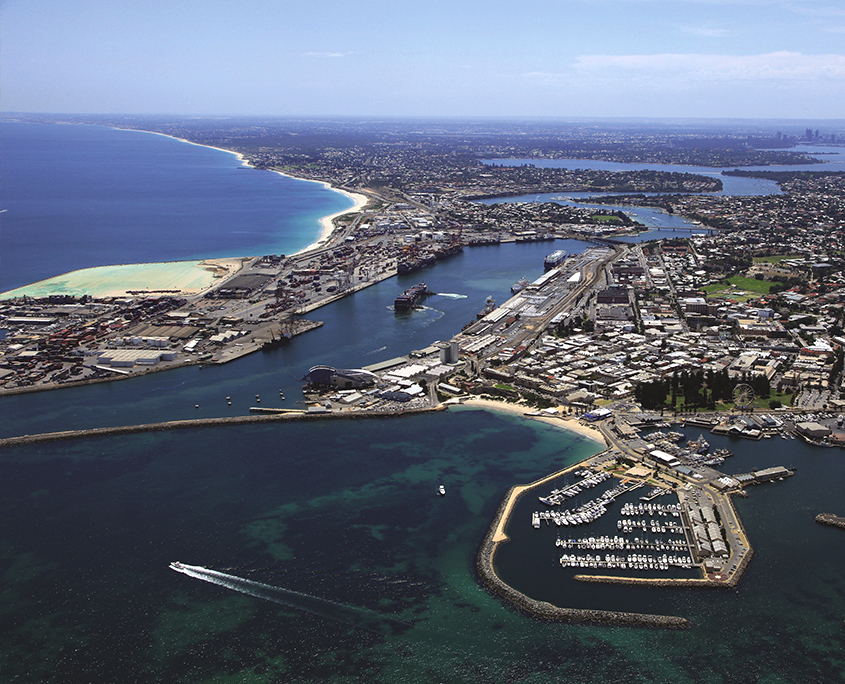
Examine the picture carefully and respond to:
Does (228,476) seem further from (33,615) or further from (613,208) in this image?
(613,208)

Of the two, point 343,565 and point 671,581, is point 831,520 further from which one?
point 343,565

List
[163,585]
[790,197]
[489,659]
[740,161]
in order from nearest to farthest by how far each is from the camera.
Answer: [489,659]
[163,585]
[790,197]
[740,161]

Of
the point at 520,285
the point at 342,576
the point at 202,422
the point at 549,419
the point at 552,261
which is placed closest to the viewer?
the point at 342,576

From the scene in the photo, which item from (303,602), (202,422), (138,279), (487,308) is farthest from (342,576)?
(138,279)

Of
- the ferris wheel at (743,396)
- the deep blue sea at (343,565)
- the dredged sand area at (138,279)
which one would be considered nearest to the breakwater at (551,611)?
the deep blue sea at (343,565)

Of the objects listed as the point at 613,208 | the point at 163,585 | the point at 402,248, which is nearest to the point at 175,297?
the point at 402,248

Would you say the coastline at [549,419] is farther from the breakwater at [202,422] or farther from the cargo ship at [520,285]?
the cargo ship at [520,285]

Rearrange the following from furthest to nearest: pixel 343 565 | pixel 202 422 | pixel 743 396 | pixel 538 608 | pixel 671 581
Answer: pixel 202 422 → pixel 743 396 → pixel 343 565 → pixel 671 581 → pixel 538 608
